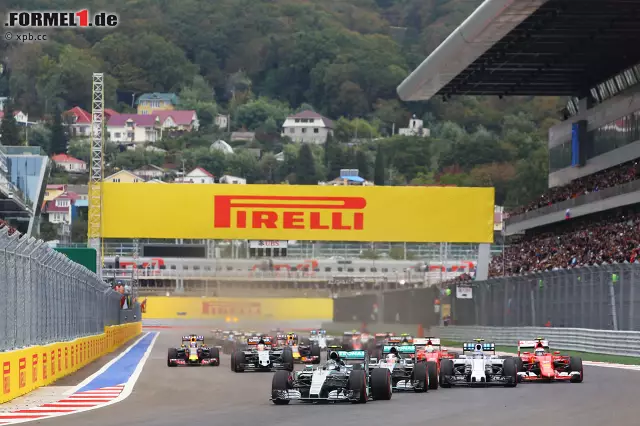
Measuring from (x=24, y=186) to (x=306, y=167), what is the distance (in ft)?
402

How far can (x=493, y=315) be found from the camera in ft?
174

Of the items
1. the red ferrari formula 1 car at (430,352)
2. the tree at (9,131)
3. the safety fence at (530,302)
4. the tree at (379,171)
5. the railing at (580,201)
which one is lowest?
the red ferrari formula 1 car at (430,352)

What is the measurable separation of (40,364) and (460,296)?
34.7 meters

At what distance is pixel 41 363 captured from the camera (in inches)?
988

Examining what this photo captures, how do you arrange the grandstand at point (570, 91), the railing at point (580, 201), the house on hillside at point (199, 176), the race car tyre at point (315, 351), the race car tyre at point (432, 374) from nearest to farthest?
1. the race car tyre at point (432, 374)
2. the race car tyre at point (315, 351)
3. the grandstand at point (570, 91)
4. the railing at point (580, 201)
5. the house on hillside at point (199, 176)

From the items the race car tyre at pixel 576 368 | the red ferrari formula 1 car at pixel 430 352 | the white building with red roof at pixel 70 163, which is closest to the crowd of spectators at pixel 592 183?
the red ferrari formula 1 car at pixel 430 352

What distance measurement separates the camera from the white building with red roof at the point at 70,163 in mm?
188962

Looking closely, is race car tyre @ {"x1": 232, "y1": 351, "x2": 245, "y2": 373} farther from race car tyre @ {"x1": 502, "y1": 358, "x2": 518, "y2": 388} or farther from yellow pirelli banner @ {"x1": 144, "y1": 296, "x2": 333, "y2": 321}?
yellow pirelli banner @ {"x1": 144, "y1": 296, "x2": 333, "y2": 321}

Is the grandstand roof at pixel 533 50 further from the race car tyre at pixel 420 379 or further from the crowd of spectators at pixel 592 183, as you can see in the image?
the race car tyre at pixel 420 379

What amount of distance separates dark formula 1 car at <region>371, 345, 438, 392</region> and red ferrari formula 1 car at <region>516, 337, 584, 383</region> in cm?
236

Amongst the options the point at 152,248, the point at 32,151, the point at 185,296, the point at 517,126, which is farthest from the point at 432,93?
the point at 517,126

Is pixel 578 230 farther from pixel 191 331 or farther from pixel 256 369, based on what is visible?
pixel 256 369

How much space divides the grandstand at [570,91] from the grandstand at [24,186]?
21306 millimetres

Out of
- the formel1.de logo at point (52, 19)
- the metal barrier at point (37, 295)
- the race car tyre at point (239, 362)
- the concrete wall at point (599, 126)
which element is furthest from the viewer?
the formel1.de logo at point (52, 19)
